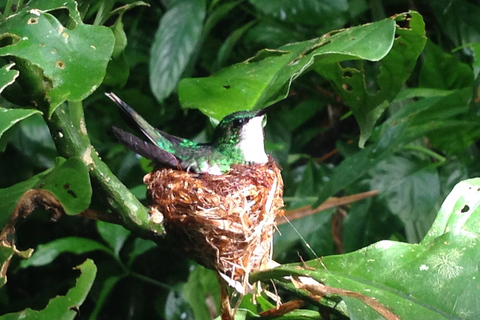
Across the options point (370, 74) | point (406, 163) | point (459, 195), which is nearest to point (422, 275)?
point (459, 195)

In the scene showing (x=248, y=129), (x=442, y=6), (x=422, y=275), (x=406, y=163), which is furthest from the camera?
(x=442, y=6)

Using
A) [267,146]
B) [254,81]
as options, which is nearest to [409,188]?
[267,146]

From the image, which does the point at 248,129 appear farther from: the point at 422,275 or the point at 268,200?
the point at 422,275

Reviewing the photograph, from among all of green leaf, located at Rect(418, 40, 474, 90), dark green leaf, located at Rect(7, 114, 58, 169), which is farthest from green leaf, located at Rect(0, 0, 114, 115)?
green leaf, located at Rect(418, 40, 474, 90)

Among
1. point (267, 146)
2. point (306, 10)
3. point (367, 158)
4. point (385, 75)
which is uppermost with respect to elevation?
point (385, 75)

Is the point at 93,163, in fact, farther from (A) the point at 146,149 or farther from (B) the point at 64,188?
(A) the point at 146,149

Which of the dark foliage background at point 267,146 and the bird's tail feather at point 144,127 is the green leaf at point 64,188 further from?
the dark foliage background at point 267,146
